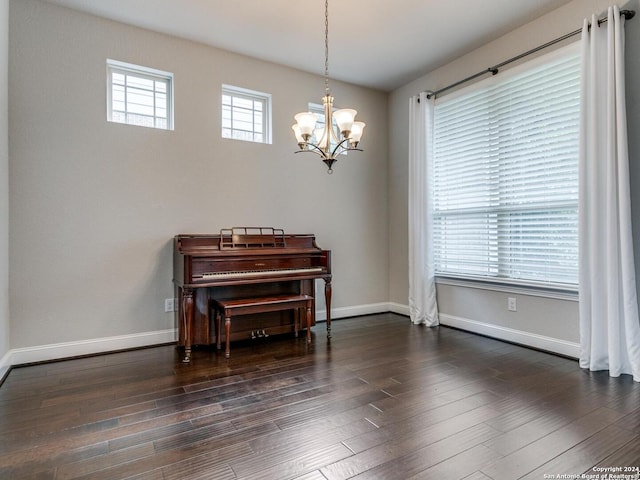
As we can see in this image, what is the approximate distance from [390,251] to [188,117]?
9.14ft

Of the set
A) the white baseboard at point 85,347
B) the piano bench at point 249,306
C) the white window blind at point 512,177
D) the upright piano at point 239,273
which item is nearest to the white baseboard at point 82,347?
the white baseboard at point 85,347

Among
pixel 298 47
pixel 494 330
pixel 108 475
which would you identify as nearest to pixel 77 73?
pixel 298 47

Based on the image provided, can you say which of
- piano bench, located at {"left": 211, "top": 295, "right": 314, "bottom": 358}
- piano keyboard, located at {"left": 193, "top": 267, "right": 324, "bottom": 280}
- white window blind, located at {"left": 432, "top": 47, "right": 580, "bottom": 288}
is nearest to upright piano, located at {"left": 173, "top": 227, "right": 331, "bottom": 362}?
piano keyboard, located at {"left": 193, "top": 267, "right": 324, "bottom": 280}

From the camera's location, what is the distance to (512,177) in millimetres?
3279

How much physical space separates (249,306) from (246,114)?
2.01 metres

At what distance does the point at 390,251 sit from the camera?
4.67 meters

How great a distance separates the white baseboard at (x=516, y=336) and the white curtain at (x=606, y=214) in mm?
232

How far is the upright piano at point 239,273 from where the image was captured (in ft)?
9.57

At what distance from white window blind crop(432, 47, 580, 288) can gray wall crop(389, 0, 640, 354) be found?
20 cm

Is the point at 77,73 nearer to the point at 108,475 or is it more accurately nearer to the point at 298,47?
the point at 298,47

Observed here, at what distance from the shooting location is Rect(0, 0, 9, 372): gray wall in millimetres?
2533

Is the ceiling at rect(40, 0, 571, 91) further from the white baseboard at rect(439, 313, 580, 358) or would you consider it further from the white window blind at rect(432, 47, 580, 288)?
the white baseboard at rect(439, 313, 580, 358)

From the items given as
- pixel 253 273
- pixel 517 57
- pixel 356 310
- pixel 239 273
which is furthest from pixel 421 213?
pixel 239 273

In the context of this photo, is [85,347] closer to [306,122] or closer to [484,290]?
[306,122]
